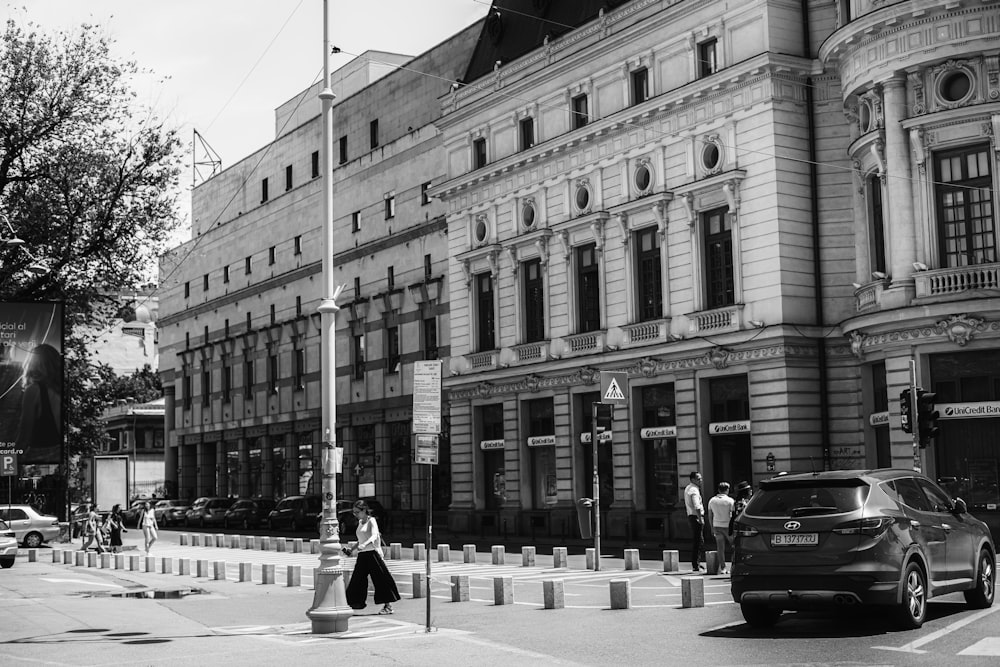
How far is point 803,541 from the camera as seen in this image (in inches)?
595

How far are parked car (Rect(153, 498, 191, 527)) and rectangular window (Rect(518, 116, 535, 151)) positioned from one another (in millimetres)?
34267

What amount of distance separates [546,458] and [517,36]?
Answer: 15.4 meters

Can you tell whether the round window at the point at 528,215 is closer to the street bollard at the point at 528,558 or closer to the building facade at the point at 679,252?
the building facade at the point at 679,252

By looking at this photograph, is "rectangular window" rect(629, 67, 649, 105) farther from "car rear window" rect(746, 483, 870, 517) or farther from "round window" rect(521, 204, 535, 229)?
"car rear window" rect(746, 483, 870, 517)

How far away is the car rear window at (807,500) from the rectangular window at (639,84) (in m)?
26.9

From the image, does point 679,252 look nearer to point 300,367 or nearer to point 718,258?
point 718,258

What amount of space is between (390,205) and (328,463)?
4066 cm

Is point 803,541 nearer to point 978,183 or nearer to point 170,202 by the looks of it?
point 978,183

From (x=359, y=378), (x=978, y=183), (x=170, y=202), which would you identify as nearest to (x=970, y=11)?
(x=978, y=183)

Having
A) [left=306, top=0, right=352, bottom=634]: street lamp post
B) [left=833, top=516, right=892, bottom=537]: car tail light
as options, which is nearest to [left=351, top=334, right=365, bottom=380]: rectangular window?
[left=306, top=0, right=352, bottom=634]: street lamp post


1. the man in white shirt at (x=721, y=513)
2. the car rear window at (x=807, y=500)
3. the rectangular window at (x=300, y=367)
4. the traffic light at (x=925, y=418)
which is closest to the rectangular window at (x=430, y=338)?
the rectangular window at (x=300, y=367)

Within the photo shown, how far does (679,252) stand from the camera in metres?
39.5

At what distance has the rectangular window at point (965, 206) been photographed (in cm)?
3180

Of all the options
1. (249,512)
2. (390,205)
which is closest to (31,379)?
(390,205)
